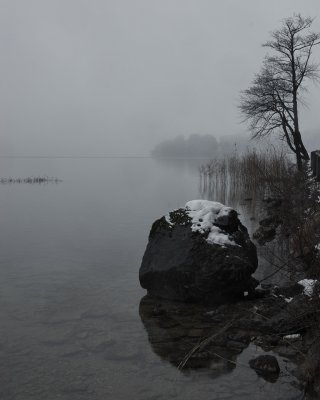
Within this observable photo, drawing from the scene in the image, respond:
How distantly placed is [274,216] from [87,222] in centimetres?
768

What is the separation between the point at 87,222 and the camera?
19625 mm

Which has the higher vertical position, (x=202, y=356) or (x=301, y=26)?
(x=301, y=26)

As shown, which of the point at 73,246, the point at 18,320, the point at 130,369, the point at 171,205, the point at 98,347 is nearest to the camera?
the point at 130,369

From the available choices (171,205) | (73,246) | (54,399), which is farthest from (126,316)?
(171,205)

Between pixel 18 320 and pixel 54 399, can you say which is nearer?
pixel 54 399

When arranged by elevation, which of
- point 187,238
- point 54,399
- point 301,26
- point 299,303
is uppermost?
point 301,26

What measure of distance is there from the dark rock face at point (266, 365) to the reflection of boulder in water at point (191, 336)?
0.32m

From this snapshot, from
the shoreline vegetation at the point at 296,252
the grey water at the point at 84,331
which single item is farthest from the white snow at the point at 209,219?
the grey water at the point at 84,331

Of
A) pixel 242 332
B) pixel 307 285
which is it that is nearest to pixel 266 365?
pixel 242 332

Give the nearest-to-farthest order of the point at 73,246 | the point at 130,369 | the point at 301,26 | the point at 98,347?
1. the point at 130,369
2. the point at 98,347
3. the point at 73,246
4. the point at 301,26

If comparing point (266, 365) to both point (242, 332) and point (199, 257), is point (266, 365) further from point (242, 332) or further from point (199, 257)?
point (199, 257)

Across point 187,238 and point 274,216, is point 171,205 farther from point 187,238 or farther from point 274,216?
point 187,238

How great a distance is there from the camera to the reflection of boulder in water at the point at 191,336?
6.54m

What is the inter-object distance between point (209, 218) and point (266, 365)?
3.95 m
